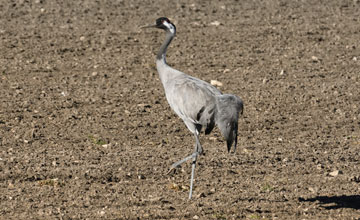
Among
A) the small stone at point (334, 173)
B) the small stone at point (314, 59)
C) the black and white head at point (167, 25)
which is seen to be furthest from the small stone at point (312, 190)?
the small stone at point (314, 59)

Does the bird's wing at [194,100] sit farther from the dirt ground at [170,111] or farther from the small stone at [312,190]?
the small stone at [312,190]

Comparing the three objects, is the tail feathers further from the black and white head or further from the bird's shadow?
the black and white head

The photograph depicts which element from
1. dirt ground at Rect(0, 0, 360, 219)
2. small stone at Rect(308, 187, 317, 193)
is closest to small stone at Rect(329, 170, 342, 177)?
dirt ground at Rect(0, 0, 360, 219)

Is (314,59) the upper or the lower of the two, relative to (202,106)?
lower

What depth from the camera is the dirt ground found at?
7895 mm

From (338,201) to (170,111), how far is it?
12.2ft

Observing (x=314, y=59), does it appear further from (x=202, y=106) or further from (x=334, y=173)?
(x=202, y=106)

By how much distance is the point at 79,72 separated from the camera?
41.3 ft

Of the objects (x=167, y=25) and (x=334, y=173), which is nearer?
(x=334, y=173)

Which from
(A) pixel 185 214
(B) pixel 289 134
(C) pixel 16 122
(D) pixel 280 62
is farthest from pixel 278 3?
(A) pixel 185 214

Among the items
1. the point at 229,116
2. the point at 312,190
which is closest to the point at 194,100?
the point at 229,116

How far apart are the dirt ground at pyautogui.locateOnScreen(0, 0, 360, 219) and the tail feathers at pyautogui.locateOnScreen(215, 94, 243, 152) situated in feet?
2.14

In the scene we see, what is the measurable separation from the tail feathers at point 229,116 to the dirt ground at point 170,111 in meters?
0.65

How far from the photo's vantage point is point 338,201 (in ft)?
25.8
